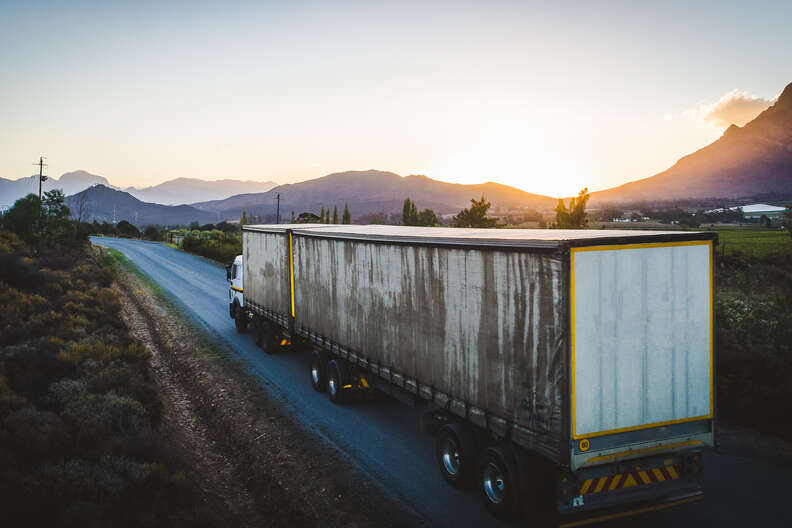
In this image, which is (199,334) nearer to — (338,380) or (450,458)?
(338,380)

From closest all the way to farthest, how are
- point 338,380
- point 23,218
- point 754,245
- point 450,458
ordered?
point 450,458 → point 338,380 → point 23,218 → point 754,245

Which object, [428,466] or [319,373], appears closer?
[428,466]

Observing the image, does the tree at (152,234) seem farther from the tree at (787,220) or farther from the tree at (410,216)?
the tree at (787,220)

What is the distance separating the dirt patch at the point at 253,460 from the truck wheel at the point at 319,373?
1.31 meters

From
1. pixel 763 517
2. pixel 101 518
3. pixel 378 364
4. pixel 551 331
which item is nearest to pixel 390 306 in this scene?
pixel 378 364

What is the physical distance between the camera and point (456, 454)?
8.04 meters

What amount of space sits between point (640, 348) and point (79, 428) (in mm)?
9070

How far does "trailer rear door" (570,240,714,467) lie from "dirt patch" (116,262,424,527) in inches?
122

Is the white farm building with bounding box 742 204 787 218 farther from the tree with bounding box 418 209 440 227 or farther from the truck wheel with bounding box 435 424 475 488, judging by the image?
the truck wheel with bounding box 435 424 475 488

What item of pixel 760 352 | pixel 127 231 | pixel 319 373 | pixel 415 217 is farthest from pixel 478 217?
pixel 127 231

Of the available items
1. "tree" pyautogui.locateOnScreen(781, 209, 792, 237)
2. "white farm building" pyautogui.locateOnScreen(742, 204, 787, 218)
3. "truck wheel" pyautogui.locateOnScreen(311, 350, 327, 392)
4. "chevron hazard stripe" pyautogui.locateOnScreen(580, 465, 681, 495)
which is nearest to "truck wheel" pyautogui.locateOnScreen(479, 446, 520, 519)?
"chevron hazard stripe" pyautogui.locateOnScreen(580, 465, 681, 495)

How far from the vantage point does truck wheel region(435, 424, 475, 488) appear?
25.4 feet

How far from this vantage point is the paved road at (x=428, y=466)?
717 centimetres

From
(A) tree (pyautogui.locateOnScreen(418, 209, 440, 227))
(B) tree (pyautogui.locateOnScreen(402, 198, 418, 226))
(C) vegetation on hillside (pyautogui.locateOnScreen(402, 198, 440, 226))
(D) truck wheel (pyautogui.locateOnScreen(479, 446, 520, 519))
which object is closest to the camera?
(D) truck wheel (pyautogui.locateOnScreen(479, 446, 520, 519))
